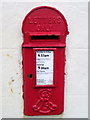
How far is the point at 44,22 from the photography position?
1483 millimetres

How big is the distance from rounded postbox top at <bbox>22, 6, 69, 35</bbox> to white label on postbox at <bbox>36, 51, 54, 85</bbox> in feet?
0.50

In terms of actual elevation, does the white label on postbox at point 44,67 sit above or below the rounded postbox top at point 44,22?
below

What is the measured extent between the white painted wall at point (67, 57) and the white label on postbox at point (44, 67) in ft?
0.51

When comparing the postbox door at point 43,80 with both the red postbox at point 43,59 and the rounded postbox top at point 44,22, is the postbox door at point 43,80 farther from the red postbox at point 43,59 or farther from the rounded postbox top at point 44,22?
the rounded postbox top at point 44,22

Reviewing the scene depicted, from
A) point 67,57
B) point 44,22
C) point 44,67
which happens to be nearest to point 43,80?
point 44,67

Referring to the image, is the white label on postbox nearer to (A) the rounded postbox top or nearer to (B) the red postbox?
(B) the red postbox

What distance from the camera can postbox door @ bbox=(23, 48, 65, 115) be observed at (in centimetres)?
150

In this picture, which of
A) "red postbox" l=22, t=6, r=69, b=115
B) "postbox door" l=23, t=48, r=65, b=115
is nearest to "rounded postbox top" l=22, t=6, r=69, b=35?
"red postbox" l=22, t=6, r=69, b=115

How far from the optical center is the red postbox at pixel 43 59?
1475mm

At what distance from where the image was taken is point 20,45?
1.57 meters

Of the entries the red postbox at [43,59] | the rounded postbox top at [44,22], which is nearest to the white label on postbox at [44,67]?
the red postbox at [43,59]

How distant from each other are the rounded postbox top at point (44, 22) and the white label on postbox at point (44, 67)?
0.50ft

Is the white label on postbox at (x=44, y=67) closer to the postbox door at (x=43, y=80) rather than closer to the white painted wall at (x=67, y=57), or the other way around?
the postbox door at (x=43, y=80)

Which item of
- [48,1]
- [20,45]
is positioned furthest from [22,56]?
[48,1]
